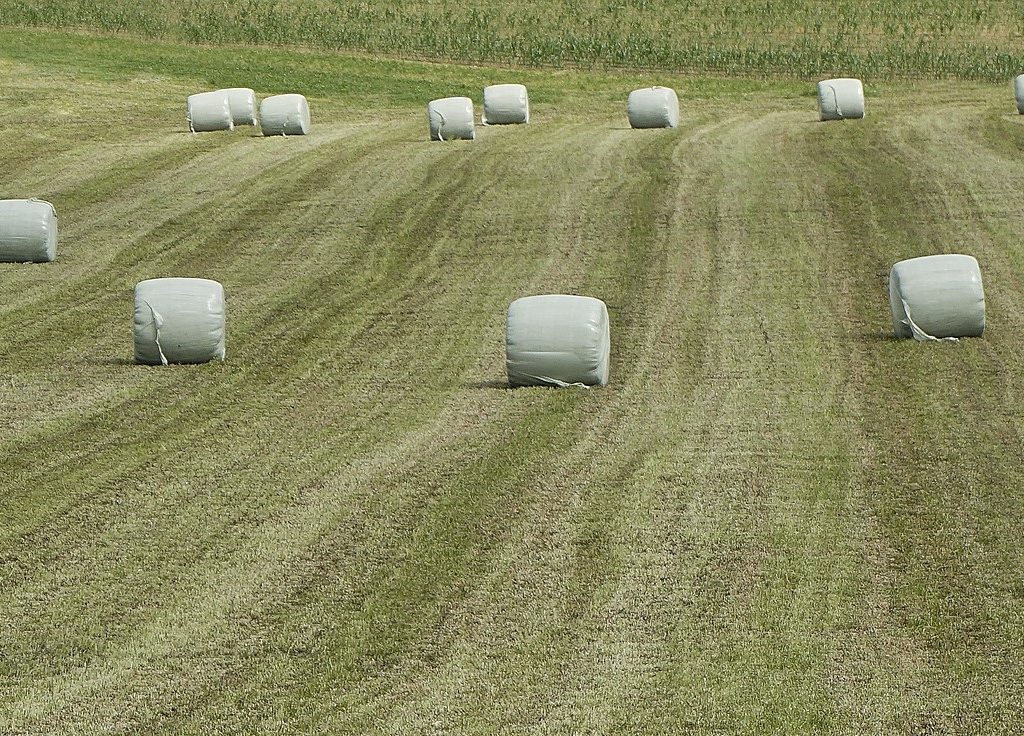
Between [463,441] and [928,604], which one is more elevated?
[928,604]

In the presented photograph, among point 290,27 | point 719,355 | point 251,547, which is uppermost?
point 251,547

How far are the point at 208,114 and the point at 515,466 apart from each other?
94.3 feet

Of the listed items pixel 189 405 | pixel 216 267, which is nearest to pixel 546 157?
pixel 216 267

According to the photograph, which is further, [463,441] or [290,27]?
[290,27]

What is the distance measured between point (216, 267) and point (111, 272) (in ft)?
5.46

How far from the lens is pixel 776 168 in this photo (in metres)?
33.7

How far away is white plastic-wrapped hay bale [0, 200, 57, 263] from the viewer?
26719 millimetres

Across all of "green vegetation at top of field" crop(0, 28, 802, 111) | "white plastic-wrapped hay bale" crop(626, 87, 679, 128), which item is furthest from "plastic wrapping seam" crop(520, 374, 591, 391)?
"green vegetation at top of field" crop(0, 28, 802, 111)

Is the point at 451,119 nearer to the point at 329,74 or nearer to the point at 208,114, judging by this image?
the point at 208,114

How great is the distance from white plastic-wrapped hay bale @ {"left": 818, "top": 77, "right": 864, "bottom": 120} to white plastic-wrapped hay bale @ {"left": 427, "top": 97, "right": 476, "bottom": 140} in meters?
8.77

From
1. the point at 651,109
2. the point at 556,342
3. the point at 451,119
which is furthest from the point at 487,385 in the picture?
the point at 651,109

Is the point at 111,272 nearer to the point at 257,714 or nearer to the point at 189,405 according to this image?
the point at 189,405

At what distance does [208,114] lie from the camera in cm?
4166

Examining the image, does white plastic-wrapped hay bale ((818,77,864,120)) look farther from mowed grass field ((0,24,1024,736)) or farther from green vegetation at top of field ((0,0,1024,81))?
green vegetation at top of field ((0,0,1024,81))
